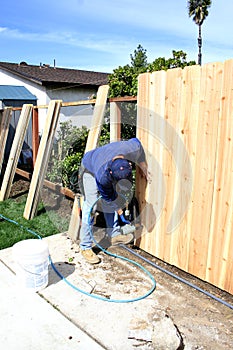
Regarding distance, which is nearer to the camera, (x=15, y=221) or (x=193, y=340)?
(x=193, y=340)

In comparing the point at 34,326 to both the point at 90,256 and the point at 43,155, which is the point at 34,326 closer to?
the point at 90,256

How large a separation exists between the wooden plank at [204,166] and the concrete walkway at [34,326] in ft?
4.04

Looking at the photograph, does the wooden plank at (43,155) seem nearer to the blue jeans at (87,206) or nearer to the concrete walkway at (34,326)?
the blue jeans at (87,206)

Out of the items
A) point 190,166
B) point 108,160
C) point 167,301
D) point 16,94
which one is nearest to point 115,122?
point 108,160

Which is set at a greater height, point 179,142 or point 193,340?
point 179,142

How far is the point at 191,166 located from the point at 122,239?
1.33 m

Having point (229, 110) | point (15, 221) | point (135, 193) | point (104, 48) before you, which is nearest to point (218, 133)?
point (229, 110)

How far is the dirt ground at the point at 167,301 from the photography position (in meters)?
2.08

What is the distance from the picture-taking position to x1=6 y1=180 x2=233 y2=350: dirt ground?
6.81ft

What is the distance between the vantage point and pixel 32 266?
8.44 ft

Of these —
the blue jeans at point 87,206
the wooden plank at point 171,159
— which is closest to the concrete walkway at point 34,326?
the blue jeans at point 87,206

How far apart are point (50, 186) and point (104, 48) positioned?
54.2 feet

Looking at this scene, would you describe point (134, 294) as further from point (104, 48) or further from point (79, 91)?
point (104, 48)

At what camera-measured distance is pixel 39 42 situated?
16.1m
